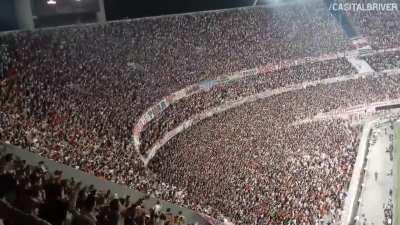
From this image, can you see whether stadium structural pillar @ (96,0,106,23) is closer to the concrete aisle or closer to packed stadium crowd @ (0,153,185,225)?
the concrete aisle

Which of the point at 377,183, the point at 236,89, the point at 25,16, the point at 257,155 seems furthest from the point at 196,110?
the point at 377,183

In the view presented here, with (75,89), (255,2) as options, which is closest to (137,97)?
(75,89)

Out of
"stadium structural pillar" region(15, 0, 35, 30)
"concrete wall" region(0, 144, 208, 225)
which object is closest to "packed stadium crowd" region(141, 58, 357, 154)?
"stadium structural pillar" region(15, 0, 35, 30)

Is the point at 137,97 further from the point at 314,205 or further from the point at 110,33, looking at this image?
the point at 314,205

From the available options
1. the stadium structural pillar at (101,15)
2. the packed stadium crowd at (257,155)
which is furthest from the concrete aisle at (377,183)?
the stadium structural pillar at (101,15)

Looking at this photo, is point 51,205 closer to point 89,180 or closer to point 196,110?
point 89,180

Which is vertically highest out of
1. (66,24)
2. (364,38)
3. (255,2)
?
(364,38)
